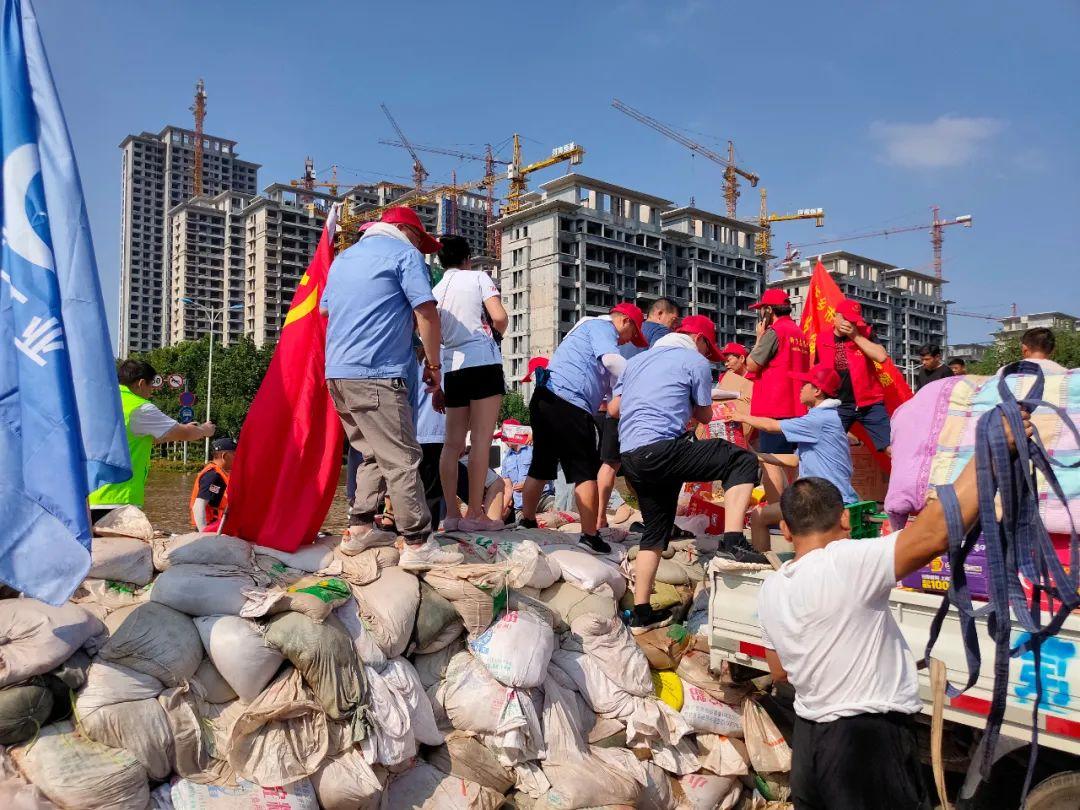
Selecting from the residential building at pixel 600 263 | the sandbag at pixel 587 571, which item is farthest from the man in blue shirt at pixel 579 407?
the residential building at pixel 600 263

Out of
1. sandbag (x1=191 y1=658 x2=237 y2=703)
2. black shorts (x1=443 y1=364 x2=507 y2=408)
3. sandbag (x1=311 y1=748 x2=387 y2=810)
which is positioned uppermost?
black shorts (x1=443 y1=364 x2=507 y2=408)

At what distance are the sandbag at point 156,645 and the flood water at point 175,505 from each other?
118 inches

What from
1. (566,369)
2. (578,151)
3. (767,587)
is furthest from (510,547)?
(578,151)

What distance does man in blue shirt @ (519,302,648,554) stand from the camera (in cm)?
456

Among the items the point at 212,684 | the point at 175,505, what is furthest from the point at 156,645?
the point at 175,505

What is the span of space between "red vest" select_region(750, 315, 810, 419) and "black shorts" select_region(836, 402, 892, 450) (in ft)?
0.97

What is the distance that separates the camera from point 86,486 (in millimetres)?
2664

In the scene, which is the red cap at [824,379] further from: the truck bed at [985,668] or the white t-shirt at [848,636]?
the white t-shirt at [848,636]

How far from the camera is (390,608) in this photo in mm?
3254

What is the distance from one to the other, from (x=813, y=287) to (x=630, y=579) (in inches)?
125

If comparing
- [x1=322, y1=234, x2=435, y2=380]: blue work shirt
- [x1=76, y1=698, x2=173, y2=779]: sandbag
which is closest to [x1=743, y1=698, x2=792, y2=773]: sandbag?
[x1=322, y1=234, x2=435, y2=380]: blue work shirt

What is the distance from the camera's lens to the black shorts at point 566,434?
4.56m

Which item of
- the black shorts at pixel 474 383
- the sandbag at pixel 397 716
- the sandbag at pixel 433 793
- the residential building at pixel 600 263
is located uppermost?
the residential building at pixel 600 263

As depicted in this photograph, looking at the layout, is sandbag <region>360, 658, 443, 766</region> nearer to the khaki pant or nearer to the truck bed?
the khaki pant
